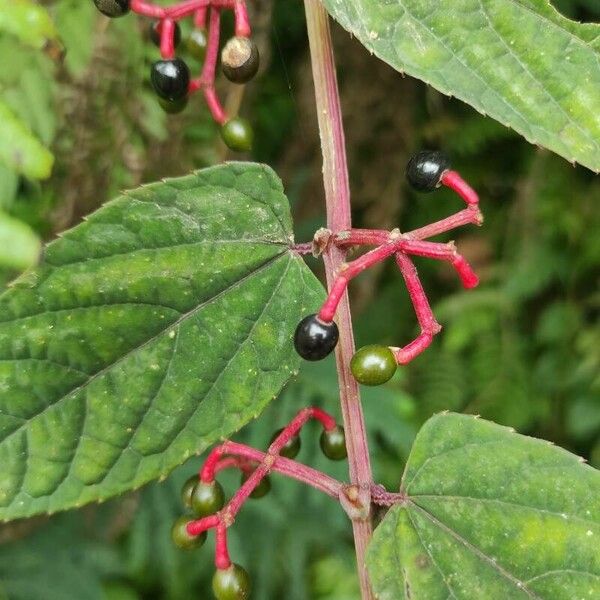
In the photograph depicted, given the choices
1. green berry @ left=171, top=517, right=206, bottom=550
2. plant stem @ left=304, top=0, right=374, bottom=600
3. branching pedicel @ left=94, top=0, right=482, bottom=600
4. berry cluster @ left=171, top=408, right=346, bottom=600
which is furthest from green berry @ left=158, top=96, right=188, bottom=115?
green berry @ left=171, top=517, right=206, bottom=550

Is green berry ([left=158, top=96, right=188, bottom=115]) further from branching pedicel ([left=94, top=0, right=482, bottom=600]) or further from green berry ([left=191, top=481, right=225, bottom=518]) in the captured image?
green berry ([left=191, top=481, right=225, bottom=518])

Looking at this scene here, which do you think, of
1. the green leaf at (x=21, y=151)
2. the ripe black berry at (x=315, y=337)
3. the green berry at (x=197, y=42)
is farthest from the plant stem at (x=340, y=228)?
the green leaf at (x=21, y=151)

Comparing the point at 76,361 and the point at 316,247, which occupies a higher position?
the point at 316,247

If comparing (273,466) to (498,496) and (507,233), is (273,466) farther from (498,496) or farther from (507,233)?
(507,233)

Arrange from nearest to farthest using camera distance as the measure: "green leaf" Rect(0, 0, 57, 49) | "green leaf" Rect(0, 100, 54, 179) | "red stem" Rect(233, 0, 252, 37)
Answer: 1. "green leaf" Rect(0, 100, 54, 179)
2. "green leaf" Rect(0, 0, 57, 49)
3. "red stem" Rect(233, 0, 252, 37)

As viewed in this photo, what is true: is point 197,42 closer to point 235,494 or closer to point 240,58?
point 240,58

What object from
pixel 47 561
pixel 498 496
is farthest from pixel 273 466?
pixel 47 561
